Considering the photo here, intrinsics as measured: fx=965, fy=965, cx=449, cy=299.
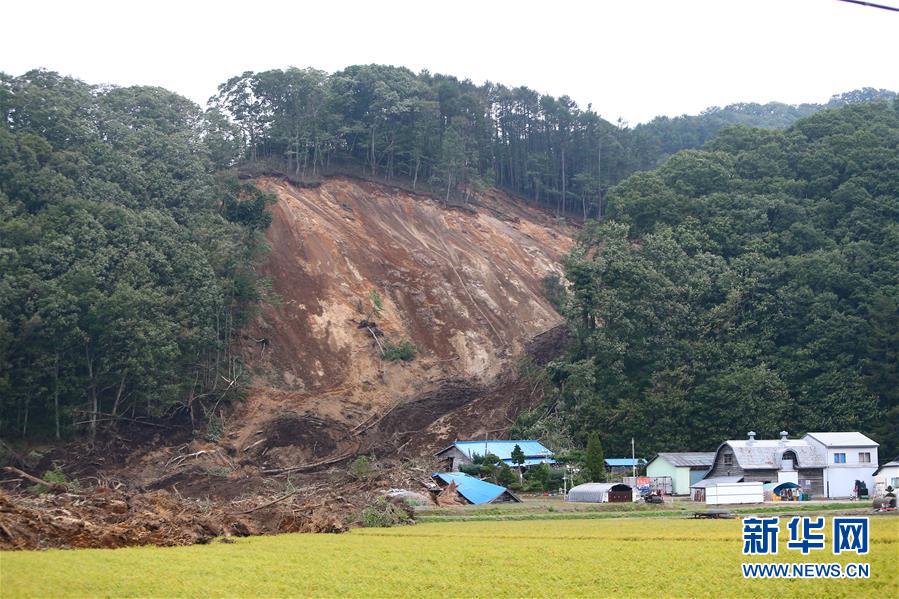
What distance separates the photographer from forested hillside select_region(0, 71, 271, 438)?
49.7 meters

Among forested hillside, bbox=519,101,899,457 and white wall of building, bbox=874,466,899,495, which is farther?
forested hillside, bbox=519,101,899,457

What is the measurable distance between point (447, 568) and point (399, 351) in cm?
4215

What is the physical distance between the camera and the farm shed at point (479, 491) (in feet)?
148

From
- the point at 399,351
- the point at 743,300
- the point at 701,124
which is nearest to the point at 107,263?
the point at 399,351

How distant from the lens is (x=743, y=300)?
60219mm

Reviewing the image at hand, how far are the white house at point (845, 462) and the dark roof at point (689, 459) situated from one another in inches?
207

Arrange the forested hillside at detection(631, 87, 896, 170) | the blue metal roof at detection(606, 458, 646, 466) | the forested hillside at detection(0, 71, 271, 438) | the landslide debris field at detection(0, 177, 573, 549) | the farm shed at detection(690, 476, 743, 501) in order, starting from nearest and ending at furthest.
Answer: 1. the farm shed at detection(690, 476, 743, 501)
2. the landslide debris field at detection(0, 177, 573, 549)
3. the forested hillside at detection(0, 71, 271, 438)
4. the blue metal roof at detection(606, 458, 646, 466)
5. the forested hillside at detection(631, 87, 896, 170)

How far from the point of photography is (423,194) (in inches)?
3022

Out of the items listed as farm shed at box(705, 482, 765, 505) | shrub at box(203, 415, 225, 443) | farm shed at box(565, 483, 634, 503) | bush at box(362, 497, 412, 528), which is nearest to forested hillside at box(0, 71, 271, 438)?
shrub at box(203, 415, 225, 443)

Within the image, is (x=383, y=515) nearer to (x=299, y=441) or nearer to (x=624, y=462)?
(x=299, y=441)

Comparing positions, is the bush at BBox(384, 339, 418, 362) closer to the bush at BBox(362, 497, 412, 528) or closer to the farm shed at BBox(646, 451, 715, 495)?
the farm shed at BBox(646, 451, 715, 495)

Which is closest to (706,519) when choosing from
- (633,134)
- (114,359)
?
(114,359)

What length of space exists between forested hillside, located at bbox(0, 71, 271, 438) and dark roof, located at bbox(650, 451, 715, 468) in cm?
2508

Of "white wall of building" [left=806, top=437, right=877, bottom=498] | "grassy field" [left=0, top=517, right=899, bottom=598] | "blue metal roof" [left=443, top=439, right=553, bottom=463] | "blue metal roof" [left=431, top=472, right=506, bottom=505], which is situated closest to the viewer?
"grassy field" [left=0, top=517, right=899, bottom=598]
